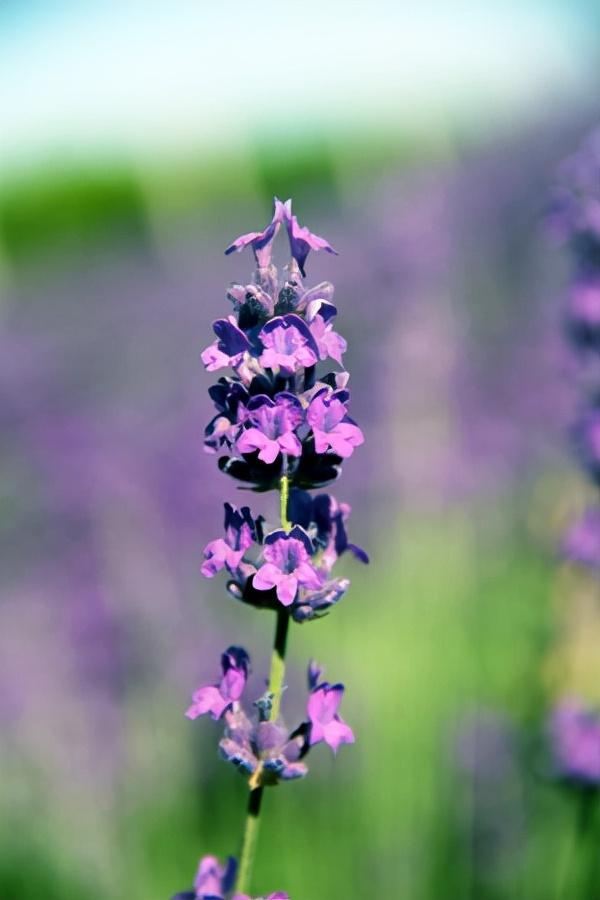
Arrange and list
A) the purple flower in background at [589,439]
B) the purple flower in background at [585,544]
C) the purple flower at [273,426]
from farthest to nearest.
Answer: the purple flower in background at [585,544] < the purple flower in background at [589,439] < the purple flower at [273,426]

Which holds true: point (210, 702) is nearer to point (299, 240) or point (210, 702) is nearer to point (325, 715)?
point (325, 715)

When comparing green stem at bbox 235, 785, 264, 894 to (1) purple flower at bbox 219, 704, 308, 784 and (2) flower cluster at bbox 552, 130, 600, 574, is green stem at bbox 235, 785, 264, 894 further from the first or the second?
(2) flower cluster at bbox 552, 130, 600, 574

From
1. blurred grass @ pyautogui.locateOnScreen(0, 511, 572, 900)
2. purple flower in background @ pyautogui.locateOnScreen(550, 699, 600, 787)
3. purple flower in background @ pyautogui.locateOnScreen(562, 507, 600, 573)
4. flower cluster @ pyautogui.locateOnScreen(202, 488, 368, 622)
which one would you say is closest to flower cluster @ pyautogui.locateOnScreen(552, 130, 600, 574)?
purple flower in background @ pyautogui.locateOnScreen(562, 507, 600, 573)

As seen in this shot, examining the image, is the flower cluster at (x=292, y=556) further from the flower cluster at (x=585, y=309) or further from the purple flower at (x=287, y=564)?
the flower cluster at (x=585, y=309)

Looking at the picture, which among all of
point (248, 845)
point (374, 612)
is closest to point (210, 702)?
point (248, 845)

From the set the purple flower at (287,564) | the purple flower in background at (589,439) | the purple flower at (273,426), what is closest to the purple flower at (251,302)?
the purple flower at (273,426)

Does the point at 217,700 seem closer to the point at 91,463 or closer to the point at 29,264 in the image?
the point at 91,463

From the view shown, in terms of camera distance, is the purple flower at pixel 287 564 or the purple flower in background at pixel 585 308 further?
the purple flower in background at pixel 585 308
